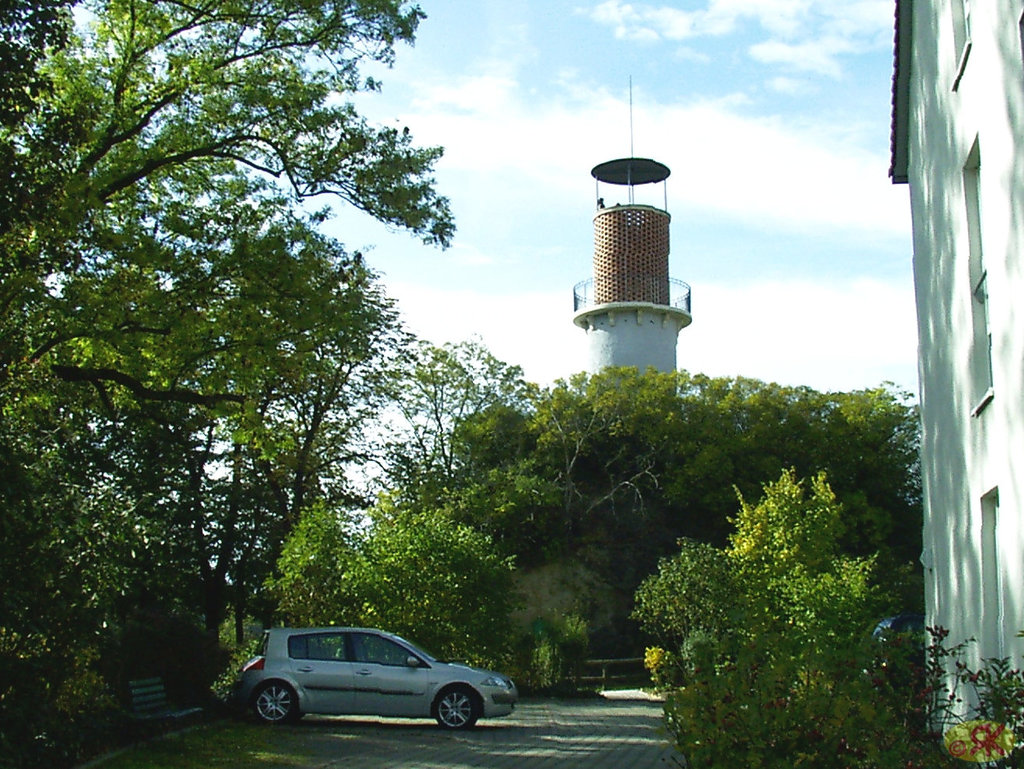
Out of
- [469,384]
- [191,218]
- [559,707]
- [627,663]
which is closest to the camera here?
[191,218]

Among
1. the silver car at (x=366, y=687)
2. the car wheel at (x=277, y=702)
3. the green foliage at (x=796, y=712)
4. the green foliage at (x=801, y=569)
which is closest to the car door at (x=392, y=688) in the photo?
the silver car at (x=366, y=687)

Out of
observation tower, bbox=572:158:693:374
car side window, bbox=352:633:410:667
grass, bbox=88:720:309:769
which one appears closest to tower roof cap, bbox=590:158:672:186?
observation tower, bbox=572:158:693:374

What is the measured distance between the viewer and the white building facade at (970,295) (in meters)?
9.48

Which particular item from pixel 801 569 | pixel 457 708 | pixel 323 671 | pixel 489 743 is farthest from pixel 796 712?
pixel 801 569

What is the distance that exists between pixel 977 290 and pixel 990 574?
2.65 metres

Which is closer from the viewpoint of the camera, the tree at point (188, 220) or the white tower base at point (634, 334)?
the tree at point (188, 220)

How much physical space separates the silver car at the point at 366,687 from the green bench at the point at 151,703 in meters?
1.62

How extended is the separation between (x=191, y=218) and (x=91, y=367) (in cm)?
262

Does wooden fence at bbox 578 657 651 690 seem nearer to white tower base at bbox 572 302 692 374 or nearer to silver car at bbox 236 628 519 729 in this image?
white tower base at bbox 572 302 692 374

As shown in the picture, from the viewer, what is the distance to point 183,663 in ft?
62.4

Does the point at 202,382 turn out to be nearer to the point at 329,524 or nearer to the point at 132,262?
the point at 132,262

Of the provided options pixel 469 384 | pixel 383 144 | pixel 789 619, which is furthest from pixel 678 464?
pixel 383 144

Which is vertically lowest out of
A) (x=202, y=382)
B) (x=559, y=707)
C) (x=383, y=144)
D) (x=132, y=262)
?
(x=559, y=707)

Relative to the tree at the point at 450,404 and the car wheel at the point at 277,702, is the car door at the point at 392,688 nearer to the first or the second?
the car wheel at the point at 277,702
